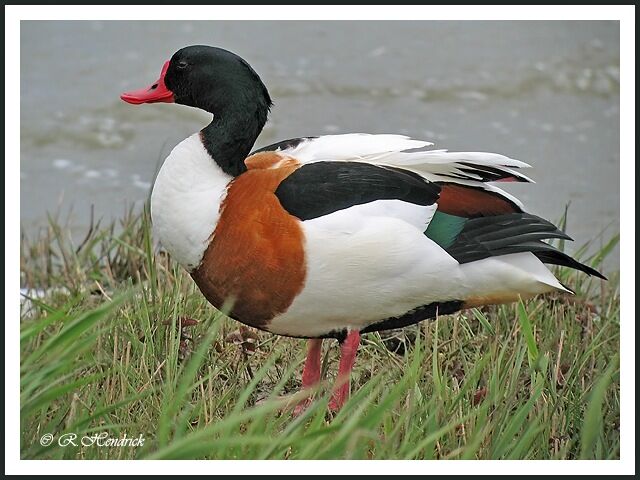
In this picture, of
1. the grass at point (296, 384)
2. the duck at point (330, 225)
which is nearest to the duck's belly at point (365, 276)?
the duck at point (330, 225)

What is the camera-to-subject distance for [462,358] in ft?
13.6

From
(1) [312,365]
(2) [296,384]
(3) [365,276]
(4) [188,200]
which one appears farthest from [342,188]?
(2) [296,384]

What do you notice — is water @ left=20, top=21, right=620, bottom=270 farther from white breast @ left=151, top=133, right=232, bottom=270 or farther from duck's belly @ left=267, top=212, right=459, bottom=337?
duck's belly @ left=267, top=212, right=459, bottom=337

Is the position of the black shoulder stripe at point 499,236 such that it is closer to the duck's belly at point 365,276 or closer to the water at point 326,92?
the duck's belly at point 365,276

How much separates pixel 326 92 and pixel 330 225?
3559mm

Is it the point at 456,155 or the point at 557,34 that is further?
the point at 557,34

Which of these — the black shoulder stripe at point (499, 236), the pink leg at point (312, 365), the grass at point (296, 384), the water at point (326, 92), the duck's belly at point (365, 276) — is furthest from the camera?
the water at point (326, 92)

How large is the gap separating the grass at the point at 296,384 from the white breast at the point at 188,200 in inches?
12.4

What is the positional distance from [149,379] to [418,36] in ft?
11.9

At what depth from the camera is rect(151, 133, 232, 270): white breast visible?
3.54m

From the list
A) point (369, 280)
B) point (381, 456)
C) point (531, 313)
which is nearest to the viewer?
point (381, 456)

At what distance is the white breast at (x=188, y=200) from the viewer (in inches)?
140

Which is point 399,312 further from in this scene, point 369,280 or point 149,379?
point 149,379

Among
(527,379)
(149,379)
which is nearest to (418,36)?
(527,379)
